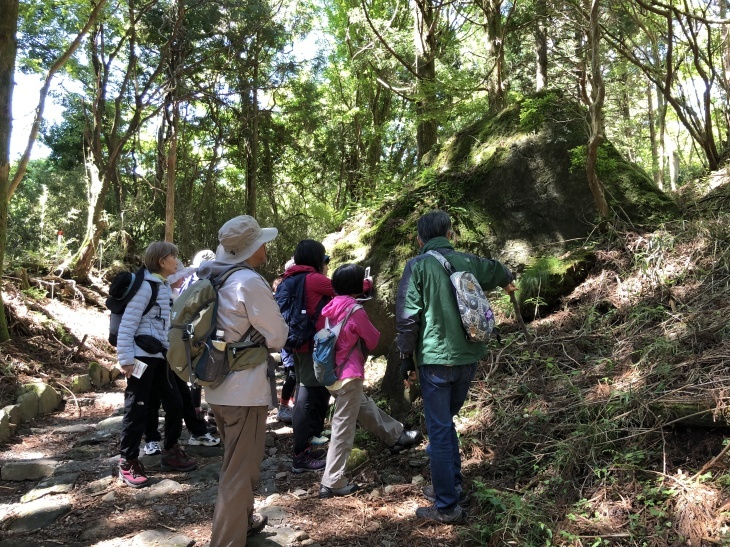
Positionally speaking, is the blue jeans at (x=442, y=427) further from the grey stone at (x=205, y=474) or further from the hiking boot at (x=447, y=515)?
the grey stone at (x=205, y=474)

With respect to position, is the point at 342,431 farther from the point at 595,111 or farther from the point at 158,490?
the point at 595,111

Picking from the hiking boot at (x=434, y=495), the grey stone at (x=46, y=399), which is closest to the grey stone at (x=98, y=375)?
the grey stone at (x=46, y=399)

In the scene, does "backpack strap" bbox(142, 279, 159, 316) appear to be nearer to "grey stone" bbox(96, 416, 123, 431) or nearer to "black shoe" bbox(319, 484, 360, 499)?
"black shoe" bbox(319, 484, 360, 499)

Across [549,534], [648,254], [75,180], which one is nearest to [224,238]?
Answer: [549,534]

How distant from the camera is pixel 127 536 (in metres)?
3.49

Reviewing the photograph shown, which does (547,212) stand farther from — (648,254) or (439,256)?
(439,256)

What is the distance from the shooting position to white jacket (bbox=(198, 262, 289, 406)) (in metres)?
3.12

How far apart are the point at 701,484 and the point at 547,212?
422 cm

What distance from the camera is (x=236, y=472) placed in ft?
10.3

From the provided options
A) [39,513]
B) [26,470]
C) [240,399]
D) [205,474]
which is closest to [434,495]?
[240,399]

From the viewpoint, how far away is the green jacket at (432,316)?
3504 millimetres

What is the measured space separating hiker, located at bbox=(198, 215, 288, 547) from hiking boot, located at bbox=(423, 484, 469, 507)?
1.38 meters

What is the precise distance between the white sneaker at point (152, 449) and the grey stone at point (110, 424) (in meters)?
1.28

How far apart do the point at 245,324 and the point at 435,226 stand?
160 cm
